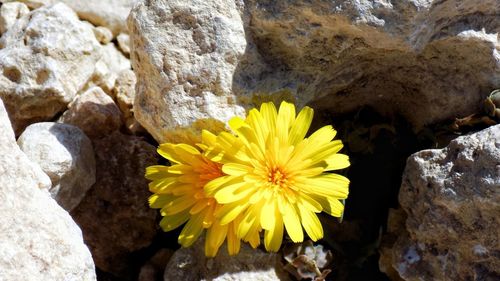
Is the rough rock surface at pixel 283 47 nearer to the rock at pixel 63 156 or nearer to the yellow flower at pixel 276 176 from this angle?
the yellow flower at pixel 276 176

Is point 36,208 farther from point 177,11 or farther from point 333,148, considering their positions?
point 333,148

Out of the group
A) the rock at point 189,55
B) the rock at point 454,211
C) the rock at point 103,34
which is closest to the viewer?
the rock at point 454,211

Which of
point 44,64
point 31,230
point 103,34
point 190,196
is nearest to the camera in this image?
point 31,230

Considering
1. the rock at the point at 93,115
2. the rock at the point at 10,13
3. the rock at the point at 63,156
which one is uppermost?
the rock at the point at 10,13

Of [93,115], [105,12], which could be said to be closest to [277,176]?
[93,115]

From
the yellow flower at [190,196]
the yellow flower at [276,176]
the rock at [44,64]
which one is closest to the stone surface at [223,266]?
the yellow flower at [190,196]

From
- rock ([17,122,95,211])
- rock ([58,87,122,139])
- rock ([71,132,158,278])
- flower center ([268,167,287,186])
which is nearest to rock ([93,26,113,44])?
rock ([58,87,122,139])

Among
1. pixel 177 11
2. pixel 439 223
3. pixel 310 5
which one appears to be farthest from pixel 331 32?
pixel 439 223

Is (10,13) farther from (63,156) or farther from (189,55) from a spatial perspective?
(189,55)

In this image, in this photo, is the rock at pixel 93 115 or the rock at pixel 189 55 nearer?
the rock at pixel 189 55
